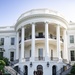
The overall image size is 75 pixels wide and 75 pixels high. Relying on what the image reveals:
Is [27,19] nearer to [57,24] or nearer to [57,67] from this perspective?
[57,24]

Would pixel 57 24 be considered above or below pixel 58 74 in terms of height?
above

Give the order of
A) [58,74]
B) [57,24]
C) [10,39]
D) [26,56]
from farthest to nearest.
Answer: [10,39]
[26,56]
[57,24]
[58,74]

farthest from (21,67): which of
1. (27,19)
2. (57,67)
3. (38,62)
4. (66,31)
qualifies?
(66,31)

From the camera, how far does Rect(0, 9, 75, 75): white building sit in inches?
1458

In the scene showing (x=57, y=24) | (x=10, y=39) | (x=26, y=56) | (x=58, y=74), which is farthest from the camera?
(x=10, y=39)

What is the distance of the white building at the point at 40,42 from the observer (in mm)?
37031

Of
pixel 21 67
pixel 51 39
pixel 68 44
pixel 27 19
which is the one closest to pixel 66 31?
pixel 68 44

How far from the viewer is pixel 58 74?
36.4 m

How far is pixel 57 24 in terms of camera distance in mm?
39156

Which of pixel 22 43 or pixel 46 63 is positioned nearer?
pixel 46 63

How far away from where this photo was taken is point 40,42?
40.9 metres

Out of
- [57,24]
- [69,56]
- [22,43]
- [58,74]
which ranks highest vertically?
[57,24]

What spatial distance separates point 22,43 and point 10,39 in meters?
7.38

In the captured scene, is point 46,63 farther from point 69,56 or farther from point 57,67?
point 69,56
